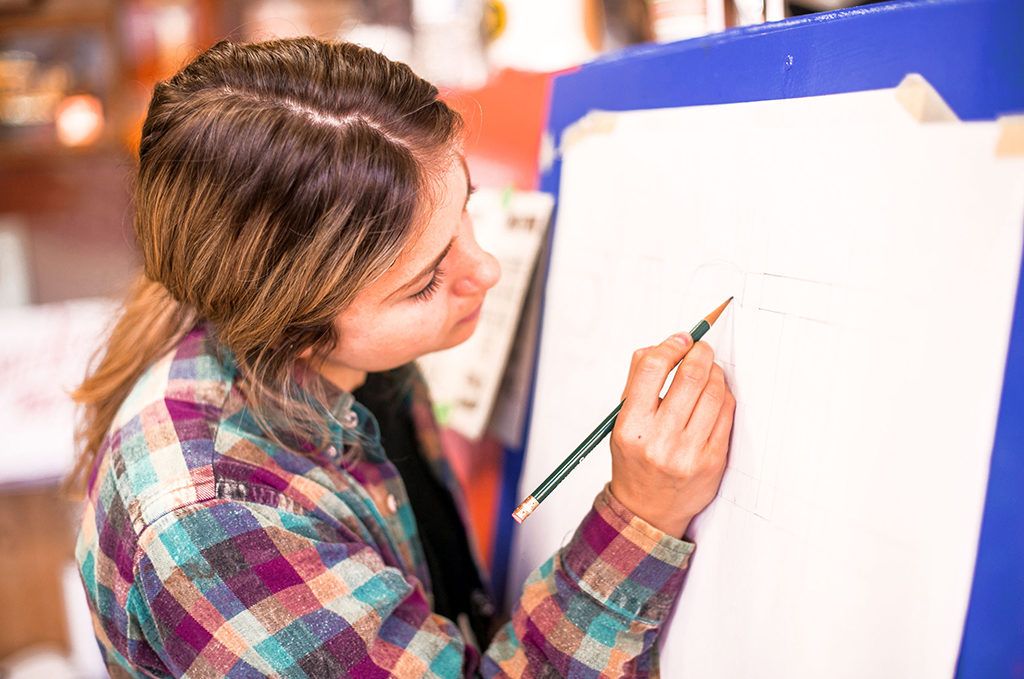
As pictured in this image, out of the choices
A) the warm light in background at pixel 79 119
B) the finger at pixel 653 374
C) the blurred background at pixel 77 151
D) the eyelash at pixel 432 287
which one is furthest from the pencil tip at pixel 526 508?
the warm light in background at pixel 79 119

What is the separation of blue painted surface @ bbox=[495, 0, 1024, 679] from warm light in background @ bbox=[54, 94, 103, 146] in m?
1.95

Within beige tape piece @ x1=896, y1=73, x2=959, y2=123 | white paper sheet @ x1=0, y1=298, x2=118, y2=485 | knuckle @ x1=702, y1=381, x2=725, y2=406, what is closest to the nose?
knuckle @ x1=702, y1=381, x2=725, y2=406

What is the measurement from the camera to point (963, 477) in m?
0.46

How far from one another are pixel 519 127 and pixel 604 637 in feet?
2.18

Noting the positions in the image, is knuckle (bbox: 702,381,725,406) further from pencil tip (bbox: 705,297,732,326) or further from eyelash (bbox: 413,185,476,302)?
eyelash (bbox: 413,185,476,302)

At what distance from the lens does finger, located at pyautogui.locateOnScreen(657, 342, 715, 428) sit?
60cm

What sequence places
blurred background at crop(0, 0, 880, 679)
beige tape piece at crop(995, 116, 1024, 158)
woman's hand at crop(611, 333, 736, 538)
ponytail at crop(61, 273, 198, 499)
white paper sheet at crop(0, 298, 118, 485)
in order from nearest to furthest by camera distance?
beige tape piece at crop(995, 116, 1024, 158), woman's hand at crop(611, 333, 736, 538), ponytail at crop(61, 273, 198, 499), blurred background at crop(0, 0, 880, 679), white paper sheet at crop(0, 298, 118, 485)

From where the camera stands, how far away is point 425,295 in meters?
0.70

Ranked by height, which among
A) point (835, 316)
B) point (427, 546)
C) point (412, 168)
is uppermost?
point (412, 168)

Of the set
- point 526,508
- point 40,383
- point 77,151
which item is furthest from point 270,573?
point 77,151

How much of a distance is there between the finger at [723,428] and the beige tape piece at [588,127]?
1.09 ft

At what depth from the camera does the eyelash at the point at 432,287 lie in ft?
2.30

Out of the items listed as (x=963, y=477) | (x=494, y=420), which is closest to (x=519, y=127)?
(x=494, y=420)

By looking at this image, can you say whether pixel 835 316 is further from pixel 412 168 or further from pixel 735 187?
pixel 412 168
